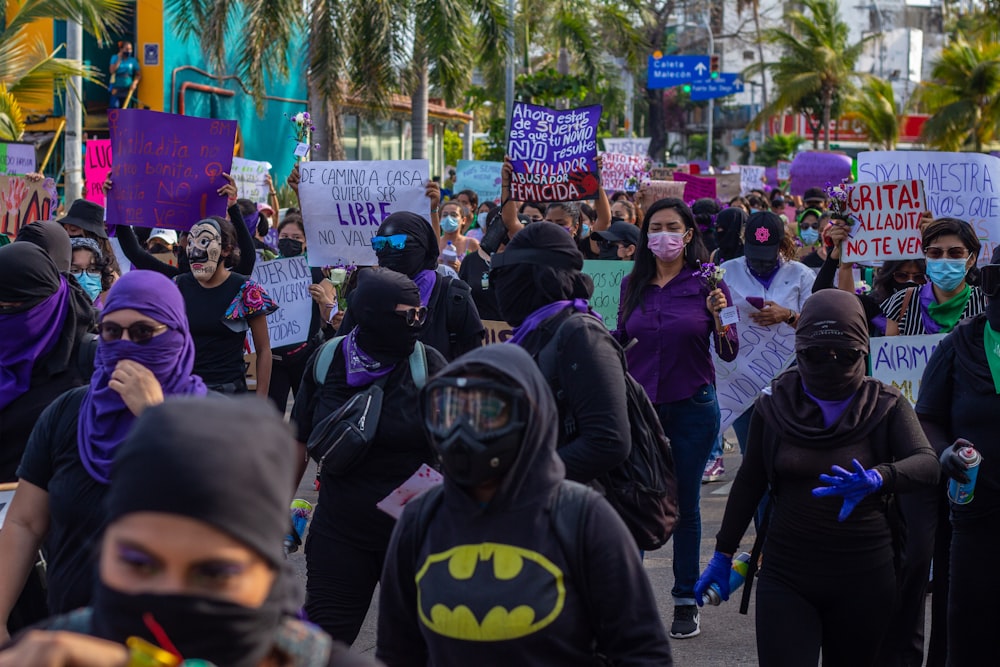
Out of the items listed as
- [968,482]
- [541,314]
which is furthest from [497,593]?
[968,482]

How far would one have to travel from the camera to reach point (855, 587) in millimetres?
4191

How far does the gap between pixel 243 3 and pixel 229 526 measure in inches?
801

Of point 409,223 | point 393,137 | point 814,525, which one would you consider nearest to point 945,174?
point 409,223

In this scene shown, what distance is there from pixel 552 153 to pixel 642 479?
5.49 meters

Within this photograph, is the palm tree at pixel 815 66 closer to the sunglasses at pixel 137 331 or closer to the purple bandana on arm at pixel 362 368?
the purple bandana on arm at pixel 362 368

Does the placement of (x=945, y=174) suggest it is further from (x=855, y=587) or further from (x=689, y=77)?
(x=689, y=77)

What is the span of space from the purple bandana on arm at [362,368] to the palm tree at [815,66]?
152 ft

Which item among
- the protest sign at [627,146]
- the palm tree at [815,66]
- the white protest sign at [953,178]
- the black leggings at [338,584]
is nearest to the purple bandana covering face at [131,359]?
the black leggings at [338,584]

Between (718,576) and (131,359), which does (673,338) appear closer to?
(718,576)

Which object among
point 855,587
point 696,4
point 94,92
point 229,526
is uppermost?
point 696,4

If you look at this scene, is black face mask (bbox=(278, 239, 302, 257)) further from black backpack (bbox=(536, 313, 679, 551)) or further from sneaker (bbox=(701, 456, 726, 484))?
black backpack (bbox=(536, 313, 679, 551))

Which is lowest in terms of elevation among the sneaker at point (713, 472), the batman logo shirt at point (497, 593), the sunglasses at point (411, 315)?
the sneaker at point (713, 472)

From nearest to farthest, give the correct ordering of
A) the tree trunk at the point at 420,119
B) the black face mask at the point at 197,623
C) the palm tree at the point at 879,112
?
the black face mask at the point at 197,623 < the tree trunk at the point at 420,119 < the palm tree at the point at 879,112

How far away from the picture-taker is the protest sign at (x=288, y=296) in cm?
862
